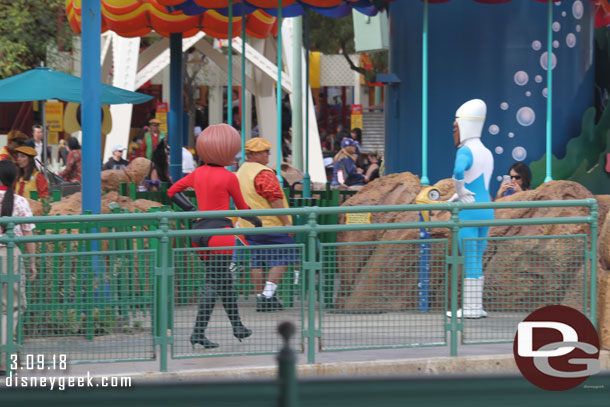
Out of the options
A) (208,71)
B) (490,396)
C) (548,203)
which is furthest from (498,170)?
(208,71)

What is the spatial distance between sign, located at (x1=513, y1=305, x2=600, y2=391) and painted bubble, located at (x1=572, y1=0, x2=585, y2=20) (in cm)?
577

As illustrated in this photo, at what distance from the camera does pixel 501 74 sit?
1191 cm

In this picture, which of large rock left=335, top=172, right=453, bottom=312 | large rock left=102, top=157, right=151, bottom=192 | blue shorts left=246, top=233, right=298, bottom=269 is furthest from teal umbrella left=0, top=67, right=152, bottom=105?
large rock left=335, top=172, right=453, bottom=312

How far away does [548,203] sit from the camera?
7.60 metres

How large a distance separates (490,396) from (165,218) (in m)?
4.61

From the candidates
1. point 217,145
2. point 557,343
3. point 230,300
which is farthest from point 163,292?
point 557,343

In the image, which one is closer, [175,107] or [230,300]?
[230,300]

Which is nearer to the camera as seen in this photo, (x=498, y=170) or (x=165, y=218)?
(x=165, y=218)

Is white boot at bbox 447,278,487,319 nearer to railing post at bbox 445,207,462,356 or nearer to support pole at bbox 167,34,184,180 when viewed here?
railing post at bbox 445,207,462,356

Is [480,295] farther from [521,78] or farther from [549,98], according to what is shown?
[521,78]

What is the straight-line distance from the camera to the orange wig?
775cm

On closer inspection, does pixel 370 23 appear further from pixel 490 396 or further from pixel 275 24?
pixel 490 396

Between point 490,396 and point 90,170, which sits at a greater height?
point 90,170

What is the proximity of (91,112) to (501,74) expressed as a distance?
5.03 metres
